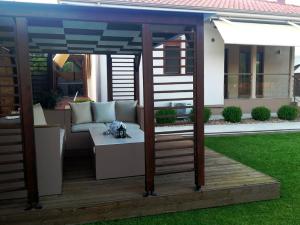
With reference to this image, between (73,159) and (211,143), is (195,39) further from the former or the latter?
(211,143)

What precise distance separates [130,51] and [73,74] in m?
11.5

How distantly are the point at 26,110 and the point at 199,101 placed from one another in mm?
2321

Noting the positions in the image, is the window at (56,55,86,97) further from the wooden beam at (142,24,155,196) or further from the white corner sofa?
the wooden beam at (142,24,155,196)

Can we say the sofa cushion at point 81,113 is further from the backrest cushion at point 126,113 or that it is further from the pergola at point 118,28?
the pergola at point 118,28

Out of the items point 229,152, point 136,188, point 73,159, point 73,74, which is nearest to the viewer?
point 136,188

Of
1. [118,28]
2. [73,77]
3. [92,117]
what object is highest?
[118,28]

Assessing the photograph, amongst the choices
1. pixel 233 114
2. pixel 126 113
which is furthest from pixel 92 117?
pixel 233 114

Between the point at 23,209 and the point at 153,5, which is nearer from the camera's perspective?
the point at 23,209

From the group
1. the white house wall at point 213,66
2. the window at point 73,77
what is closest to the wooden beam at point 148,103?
the white house wall at point 213,66

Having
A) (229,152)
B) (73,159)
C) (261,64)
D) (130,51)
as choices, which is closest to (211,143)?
(229,152)

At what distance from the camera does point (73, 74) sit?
1917 cm

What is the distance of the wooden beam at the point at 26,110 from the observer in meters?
3.66

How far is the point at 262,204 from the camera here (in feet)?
14.9

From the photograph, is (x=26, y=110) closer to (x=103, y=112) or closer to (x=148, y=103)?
(x=148, y=103)
